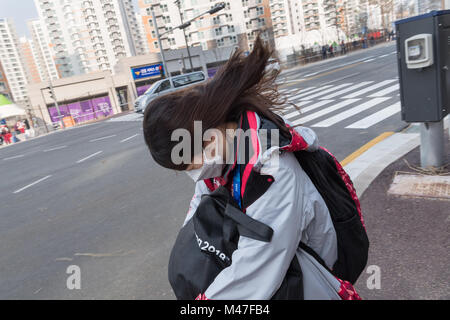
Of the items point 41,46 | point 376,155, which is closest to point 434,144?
point 376,155

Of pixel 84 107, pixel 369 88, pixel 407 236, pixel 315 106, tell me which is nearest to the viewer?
pixel 407 236

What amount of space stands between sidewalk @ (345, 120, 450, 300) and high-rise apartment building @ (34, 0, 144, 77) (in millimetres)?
104719

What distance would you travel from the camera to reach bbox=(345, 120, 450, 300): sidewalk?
88.8 inches

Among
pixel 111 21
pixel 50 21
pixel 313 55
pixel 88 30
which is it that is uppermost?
pixel 50 21

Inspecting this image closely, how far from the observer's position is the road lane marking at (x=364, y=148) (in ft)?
16.3

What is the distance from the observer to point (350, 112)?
28.8 feet

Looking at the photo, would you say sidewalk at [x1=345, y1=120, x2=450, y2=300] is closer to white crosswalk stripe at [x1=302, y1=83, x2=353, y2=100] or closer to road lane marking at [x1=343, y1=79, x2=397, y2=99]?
road lane marking at [x1=343, y1=79, x2=397, y2=99]

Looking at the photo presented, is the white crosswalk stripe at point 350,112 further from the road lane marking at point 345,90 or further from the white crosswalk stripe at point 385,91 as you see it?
the road lane marking at point 345,90

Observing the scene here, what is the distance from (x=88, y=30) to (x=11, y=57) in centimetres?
6286

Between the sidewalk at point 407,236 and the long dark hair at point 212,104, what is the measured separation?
1.74 meters

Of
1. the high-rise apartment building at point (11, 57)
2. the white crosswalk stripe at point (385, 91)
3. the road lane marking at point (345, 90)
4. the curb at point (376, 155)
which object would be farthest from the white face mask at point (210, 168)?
the high-rise apartment building at point (11, 57)

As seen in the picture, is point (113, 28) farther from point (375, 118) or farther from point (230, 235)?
point (230, 235)

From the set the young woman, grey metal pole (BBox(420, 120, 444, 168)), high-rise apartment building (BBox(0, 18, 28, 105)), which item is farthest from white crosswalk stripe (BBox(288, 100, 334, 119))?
high-rise apartment building (BBox(0, 18, 28, 105))
